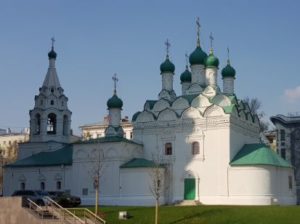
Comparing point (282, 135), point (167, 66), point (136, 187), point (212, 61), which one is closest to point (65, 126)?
point (167, 66)

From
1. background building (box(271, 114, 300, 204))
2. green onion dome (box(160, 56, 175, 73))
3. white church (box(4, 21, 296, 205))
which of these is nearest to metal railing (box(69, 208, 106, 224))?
white church (box(4, 21, 296, 205))

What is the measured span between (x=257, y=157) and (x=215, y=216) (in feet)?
34.7

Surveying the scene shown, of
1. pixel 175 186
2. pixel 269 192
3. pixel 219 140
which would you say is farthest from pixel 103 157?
pixel 269 192

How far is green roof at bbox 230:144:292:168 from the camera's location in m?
36.8

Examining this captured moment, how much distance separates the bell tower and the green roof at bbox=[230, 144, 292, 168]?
17414mm

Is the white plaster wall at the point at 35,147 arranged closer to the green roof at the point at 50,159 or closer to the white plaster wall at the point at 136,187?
the green roof at the point at 50,159

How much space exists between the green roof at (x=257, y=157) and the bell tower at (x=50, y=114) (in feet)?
57.1

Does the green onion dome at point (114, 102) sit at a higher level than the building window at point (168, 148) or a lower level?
higher

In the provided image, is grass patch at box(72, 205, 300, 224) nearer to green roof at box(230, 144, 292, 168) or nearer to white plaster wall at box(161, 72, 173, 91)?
green roof at box(230, 144, 292, 168)

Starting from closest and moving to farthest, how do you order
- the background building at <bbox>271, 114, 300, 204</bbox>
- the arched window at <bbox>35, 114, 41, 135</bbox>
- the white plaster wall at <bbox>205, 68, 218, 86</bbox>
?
the white plaster wall at <bbox>205, 68, 218, 86</bbox>
the arched window at <bbox>35, 114, 41, 135</bbox>
the background building at <bbox>271, 114, 300, 204</bbox>

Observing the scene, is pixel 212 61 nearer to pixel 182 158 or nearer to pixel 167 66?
pixel 167 66

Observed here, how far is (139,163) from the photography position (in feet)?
130

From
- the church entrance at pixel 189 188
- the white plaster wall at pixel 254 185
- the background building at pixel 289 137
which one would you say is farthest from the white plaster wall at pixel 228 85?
the background building at pixel 289 137

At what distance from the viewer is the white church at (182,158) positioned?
3744cm
